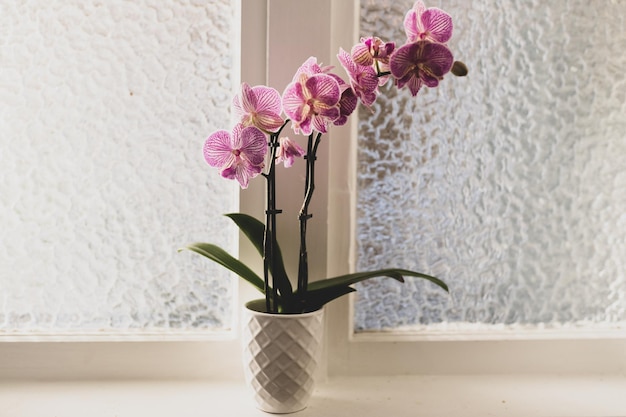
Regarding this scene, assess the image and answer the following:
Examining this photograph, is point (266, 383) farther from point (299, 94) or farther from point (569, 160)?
point (569, 160)

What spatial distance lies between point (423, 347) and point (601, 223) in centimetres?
40

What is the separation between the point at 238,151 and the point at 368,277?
28 cm

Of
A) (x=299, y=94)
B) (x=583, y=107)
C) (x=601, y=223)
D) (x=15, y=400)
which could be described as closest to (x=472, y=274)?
(x=601, y=223)

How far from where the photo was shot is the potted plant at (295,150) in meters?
0.84

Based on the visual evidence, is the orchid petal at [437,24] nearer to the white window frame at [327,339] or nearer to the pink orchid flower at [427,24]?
the pink orchid flower at [427,24]

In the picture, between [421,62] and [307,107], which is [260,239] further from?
[421,62]

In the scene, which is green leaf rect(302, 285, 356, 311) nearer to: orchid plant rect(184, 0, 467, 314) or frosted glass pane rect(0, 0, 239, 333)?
orchid plant rect(184, 0, 467, 314)

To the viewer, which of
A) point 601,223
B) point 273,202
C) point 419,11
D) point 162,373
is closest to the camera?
point 419,11

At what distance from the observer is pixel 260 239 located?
0.99m

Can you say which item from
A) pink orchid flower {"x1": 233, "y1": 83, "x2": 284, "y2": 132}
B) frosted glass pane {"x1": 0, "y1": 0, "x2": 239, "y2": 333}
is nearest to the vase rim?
→ frosted glass pane {"x1": 0, "y1": 0, "x2": 239, "y2": 333}

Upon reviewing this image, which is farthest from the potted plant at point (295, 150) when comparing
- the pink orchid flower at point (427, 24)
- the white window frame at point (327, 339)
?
the white window frame at point (327, 339)

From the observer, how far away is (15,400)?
3.29ft

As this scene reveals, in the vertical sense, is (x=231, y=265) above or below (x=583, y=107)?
below

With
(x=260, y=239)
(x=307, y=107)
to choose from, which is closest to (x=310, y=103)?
(x=307, y=107)
